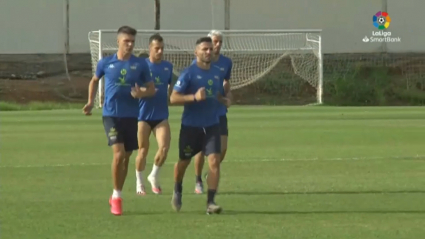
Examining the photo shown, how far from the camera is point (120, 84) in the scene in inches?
448

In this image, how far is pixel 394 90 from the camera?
4806 centimetres

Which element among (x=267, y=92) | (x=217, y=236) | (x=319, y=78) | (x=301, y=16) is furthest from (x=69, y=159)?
(x=301, y=16)

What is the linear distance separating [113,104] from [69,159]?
7.39 m

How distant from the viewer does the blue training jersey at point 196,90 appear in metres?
11.1

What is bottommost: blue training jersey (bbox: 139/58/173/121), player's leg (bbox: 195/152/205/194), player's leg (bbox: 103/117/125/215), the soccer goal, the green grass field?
the green grass field

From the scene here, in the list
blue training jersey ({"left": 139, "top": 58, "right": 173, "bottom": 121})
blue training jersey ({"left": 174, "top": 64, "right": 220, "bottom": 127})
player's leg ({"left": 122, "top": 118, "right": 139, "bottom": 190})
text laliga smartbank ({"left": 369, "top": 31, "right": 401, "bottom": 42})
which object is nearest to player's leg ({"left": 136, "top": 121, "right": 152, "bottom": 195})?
blue training jersey ({"left": 139, "top": 58, "right": 173, "bottom": 121})

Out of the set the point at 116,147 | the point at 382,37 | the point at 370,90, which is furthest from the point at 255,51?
the point at 116,147

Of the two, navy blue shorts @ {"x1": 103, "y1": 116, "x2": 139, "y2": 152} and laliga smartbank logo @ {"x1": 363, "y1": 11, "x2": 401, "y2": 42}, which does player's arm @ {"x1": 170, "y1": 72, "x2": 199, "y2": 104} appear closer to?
navy blue shorts @ {"x1": 103, "y1": 116, "x2": 139, "y2": 152}

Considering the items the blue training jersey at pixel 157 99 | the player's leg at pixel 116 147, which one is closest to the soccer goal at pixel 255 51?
the blue training jersey at pixel 157 99

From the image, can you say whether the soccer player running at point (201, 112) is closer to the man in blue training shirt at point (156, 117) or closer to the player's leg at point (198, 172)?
the player's leg at point (198, 172)

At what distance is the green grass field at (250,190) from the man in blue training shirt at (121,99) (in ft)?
2.20

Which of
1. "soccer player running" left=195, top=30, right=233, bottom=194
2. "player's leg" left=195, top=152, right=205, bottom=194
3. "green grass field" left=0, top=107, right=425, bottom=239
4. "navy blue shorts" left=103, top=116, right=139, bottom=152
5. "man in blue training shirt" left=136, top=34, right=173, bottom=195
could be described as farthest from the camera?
"man in blue training shirt" left=136, top=34, right=173, bottom=195

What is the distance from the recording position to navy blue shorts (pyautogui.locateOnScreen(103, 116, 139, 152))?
36.9 feet

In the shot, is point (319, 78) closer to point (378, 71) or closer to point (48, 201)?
point (378, 71)
